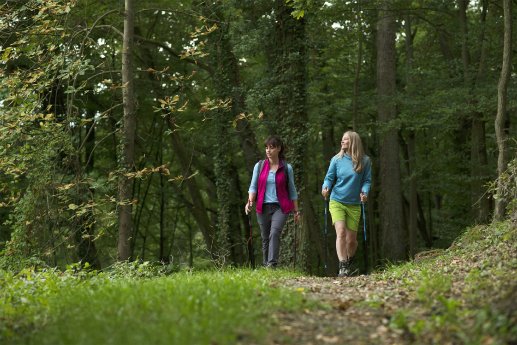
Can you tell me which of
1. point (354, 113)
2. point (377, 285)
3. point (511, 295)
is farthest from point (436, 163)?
point (511, 295)

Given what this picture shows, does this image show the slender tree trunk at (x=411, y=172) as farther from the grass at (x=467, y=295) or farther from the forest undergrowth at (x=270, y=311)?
the forest undergrowth at (x=270, y=311)

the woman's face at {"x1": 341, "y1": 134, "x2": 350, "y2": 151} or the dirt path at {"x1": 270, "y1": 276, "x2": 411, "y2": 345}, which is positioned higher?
the woman's face at {"x1": 341, "y1": 134, "x2": 350, "y2": 151}

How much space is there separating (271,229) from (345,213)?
3.93ft

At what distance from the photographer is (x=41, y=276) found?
28.3 ft

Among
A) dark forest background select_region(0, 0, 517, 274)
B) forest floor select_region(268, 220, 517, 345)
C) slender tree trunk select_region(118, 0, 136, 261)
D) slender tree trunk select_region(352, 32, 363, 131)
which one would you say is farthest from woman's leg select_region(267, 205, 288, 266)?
slender tree trunk select_region(352, 32, 363, 131)

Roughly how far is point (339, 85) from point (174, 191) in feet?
27.5

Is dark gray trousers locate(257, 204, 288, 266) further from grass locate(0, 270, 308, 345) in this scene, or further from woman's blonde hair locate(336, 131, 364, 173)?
grass locate(0, 270, 308, 345)

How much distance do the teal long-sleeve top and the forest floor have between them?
7.11 ft

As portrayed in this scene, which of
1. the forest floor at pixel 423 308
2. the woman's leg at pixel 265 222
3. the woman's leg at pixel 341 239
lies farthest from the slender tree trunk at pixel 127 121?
the forest floor at pixel 423 308

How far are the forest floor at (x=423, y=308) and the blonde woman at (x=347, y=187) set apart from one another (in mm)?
1966

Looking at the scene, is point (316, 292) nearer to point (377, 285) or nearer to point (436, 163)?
A: point (377, 285)

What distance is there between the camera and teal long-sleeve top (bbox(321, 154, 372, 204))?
1057cm

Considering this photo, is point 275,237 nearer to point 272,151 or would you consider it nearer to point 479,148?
point 272,151

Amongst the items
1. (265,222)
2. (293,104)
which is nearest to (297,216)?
(265,222)
